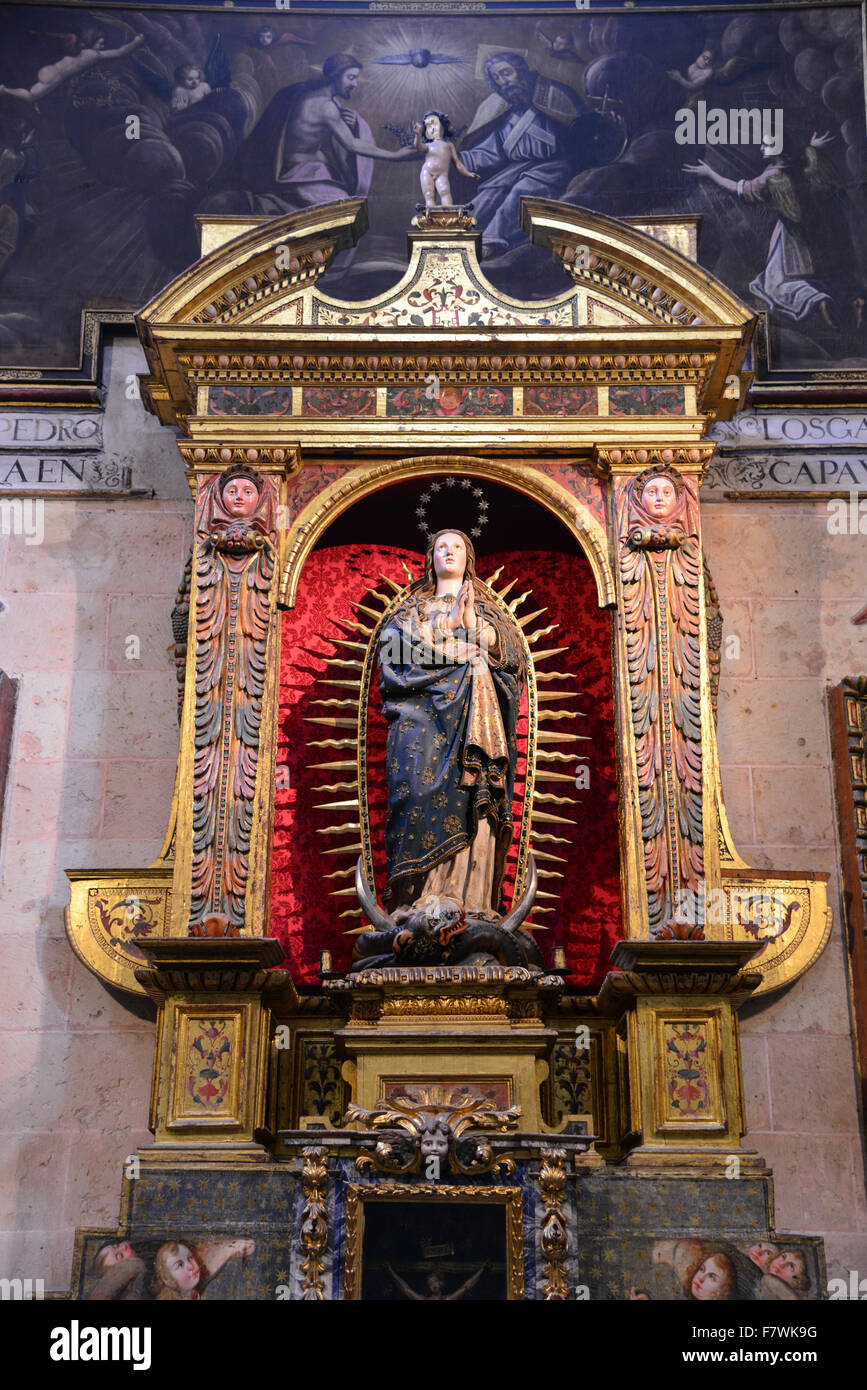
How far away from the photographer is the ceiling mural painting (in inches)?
408

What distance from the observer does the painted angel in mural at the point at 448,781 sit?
7895 mm

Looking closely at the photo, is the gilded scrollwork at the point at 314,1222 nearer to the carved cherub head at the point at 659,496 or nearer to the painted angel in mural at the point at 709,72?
the carved cherub head at the point at 659,496

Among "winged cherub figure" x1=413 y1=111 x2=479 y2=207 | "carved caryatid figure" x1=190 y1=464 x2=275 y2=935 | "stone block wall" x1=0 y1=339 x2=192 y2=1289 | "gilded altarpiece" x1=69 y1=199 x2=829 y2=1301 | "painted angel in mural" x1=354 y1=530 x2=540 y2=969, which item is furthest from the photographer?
"winged cherub figure" x1=413 y1=111 x2=479 y2=207

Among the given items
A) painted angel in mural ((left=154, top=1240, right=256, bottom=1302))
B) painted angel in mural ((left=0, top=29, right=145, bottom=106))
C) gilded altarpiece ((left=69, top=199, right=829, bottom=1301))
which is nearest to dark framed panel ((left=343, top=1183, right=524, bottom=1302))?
gilded altarpiece ((left=69, top=199, right=829, bottom=1301))

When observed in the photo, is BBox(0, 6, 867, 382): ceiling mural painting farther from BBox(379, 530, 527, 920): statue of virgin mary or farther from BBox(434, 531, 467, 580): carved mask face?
BBox(379, 530, 527, 920): statue of virgin mary

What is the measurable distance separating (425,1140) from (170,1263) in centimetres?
111

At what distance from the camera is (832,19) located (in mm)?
10859

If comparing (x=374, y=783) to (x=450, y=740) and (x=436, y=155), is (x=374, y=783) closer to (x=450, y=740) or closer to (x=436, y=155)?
(x=450, y=740)

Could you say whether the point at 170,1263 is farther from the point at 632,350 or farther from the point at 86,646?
the point at 632,350

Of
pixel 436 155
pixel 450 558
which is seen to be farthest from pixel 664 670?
pixel 436 155

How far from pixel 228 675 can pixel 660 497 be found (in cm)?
223

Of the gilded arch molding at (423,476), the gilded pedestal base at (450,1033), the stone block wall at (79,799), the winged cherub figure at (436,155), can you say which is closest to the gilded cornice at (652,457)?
the gilded arch molding at (423,476)

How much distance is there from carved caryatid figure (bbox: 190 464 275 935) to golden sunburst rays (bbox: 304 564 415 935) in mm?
628

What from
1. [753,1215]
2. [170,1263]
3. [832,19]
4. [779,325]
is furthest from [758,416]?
[170,1263]
